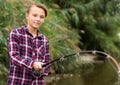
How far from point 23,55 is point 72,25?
8.07 m

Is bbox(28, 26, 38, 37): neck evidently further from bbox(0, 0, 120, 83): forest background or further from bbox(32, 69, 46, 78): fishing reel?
bbox(0, 0, 120, 83): forest background

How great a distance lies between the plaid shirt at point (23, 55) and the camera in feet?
9.01

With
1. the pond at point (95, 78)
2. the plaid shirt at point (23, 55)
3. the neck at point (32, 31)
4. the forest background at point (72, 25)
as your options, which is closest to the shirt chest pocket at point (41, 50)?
the plaid shirt at point (23, 55)

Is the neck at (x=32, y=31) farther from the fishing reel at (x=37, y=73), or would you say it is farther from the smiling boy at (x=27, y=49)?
the fishing reel at (x=37, y=73)

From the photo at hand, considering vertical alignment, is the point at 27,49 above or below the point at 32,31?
below

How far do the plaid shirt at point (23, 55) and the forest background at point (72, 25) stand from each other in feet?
9.56

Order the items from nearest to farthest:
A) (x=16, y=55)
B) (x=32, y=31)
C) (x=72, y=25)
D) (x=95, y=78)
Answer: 1. (x=16, y=55)
2. (x=32, y=31)
3. (x=95, y=78)
4. (x=72, y=25)

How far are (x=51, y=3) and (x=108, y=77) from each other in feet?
7.49

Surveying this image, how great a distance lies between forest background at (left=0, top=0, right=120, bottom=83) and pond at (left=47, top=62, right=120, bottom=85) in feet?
0.79

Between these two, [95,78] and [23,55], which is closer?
[23,55]

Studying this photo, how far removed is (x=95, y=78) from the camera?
8.84 m

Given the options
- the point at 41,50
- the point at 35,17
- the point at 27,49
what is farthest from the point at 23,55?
the point at 35,17

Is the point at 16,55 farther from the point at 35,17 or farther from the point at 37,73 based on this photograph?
the point at 35,17

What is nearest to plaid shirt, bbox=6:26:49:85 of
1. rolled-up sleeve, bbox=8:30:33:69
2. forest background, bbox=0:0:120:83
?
rolled-up sleeve, bbox=8:30:33:69
